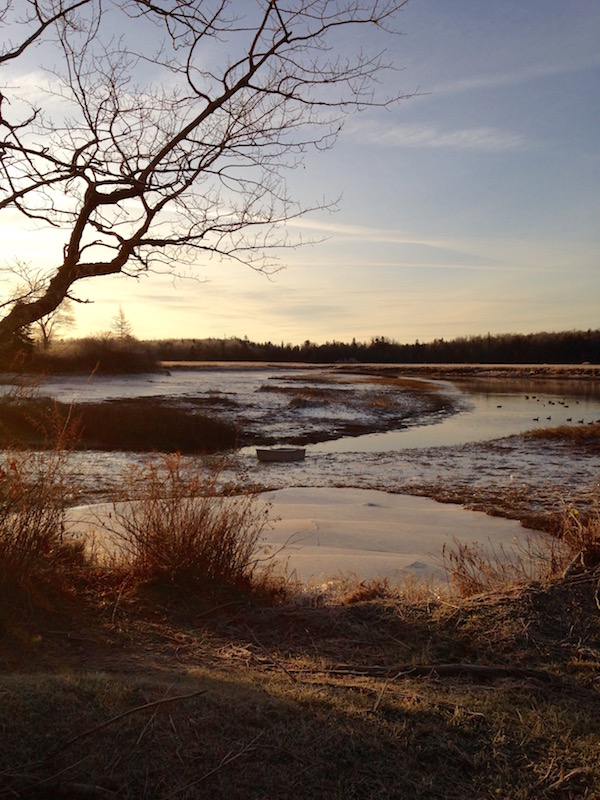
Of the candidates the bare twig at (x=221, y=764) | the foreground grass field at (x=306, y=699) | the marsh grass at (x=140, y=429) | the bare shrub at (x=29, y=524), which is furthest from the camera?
the marsh grass at (x=140, y=429)

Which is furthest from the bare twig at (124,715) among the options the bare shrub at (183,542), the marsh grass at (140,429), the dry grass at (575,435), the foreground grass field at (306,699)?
the dry grass at (575,435)

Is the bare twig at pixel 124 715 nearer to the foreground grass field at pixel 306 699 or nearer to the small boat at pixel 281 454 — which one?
the foreground grass field at pixel 306 699

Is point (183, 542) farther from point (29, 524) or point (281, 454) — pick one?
point (281, 454)

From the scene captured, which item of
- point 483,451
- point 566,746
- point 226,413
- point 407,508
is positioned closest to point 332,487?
point 407,508

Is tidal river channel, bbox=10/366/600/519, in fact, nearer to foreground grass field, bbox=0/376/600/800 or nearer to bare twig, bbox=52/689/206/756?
foreground grass field, bbox=0/376/600/800

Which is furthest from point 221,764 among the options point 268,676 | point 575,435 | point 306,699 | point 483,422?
point 483,422

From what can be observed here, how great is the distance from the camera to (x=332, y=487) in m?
16.2

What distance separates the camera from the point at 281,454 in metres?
20.8

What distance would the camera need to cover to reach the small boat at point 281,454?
20.8m

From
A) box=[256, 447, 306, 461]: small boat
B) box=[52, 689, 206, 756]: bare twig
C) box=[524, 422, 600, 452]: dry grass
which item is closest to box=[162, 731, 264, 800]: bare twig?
box=[52, 689, 206, 756]: bare twig

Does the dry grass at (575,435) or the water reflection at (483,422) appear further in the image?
the water reflection at (483,422)

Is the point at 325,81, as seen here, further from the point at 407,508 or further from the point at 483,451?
the point at 483,451

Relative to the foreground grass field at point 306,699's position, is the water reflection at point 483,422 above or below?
below

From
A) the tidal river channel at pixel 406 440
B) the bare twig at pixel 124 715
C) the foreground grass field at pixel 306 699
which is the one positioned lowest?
the tidal river channel at pixel 406 440
